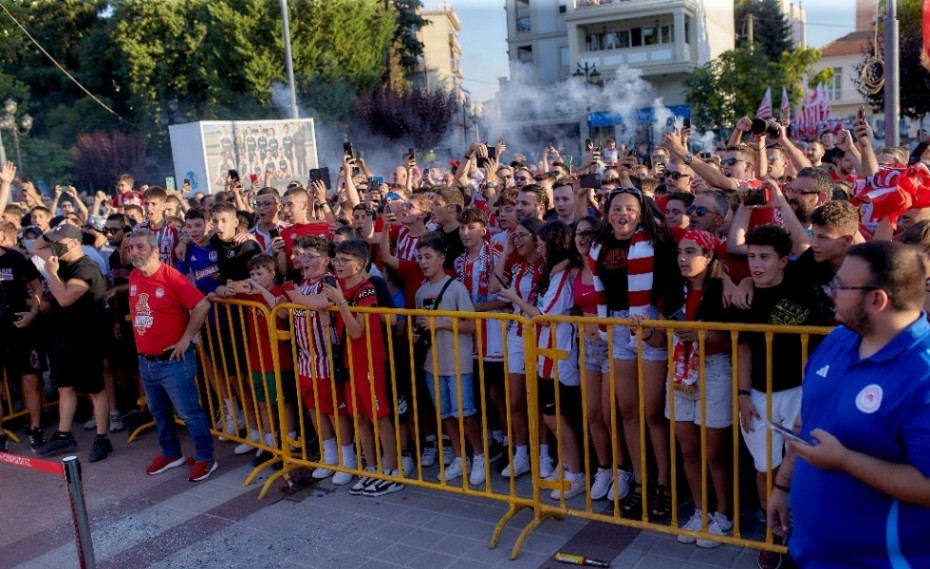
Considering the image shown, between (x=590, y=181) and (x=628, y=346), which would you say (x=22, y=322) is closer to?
(x=590, y=181)

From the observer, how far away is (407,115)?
1423 inches

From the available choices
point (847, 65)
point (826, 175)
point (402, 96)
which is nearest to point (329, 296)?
point (826, 175)

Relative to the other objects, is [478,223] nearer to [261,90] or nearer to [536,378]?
Answer: [536,378]

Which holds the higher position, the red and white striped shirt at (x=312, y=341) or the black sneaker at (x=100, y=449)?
the red and white striped shirt at (x=312, y=341)

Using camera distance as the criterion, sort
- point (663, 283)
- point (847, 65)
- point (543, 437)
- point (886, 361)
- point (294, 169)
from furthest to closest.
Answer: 1. point (847, 65)
2. point (294, 169)
3. point (543, 437)
4. point (663, 283)
5. point (886, 361)

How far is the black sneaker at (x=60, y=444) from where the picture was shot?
7137 mm

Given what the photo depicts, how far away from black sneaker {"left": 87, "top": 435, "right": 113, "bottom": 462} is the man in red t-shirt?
0.88 metres

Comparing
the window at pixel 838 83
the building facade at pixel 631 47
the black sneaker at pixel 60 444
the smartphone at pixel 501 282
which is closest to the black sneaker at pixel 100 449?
the black sneaker at pixel 60 444

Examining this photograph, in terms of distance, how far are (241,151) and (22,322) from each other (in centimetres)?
1286

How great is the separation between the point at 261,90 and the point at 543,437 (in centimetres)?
3434

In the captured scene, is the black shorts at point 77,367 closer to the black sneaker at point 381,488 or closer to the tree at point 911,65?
the black sneaker at point 381,488

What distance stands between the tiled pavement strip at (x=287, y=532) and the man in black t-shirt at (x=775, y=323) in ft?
2.95

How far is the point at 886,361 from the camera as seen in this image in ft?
7.99

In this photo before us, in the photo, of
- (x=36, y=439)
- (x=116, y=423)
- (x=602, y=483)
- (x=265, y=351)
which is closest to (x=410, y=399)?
(x=265, y=351)
